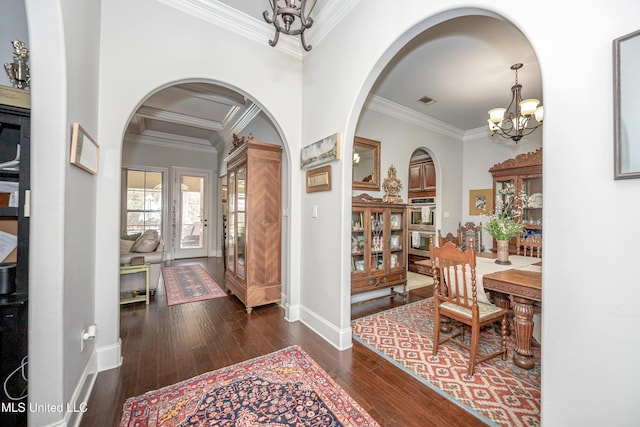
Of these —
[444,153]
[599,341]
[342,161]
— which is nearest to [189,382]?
[342,161]

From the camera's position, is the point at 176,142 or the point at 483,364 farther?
the point at 176,142

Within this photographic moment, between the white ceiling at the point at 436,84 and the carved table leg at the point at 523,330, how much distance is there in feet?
8.11

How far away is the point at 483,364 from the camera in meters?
2.12

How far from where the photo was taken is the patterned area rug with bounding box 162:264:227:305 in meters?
3.70

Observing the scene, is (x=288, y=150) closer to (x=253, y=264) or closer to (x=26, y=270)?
(x=253, y=264)

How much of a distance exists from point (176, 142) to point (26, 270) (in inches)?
244

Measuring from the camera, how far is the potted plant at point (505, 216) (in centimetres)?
251

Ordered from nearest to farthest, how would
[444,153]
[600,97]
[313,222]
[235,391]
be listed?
[600,97]
[235,391]
[313,222]
[444,153]

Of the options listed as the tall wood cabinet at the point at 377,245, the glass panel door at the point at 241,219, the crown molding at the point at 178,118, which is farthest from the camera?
the crown molding at the point at 178,118

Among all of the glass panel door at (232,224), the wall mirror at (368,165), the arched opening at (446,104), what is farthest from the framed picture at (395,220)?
the glass panel door at (232,224)

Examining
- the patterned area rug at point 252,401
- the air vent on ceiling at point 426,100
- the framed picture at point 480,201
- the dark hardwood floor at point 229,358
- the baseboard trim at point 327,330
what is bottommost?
the dark hardwood floor at point 229,358

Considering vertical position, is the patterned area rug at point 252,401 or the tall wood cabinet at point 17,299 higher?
the tall wood cabinet at point 17,299

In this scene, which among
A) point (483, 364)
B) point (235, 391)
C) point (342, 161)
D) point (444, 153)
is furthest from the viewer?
point (444, 153)

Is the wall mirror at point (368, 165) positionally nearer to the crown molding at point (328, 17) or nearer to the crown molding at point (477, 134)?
the crown molding at point (328, 17)
